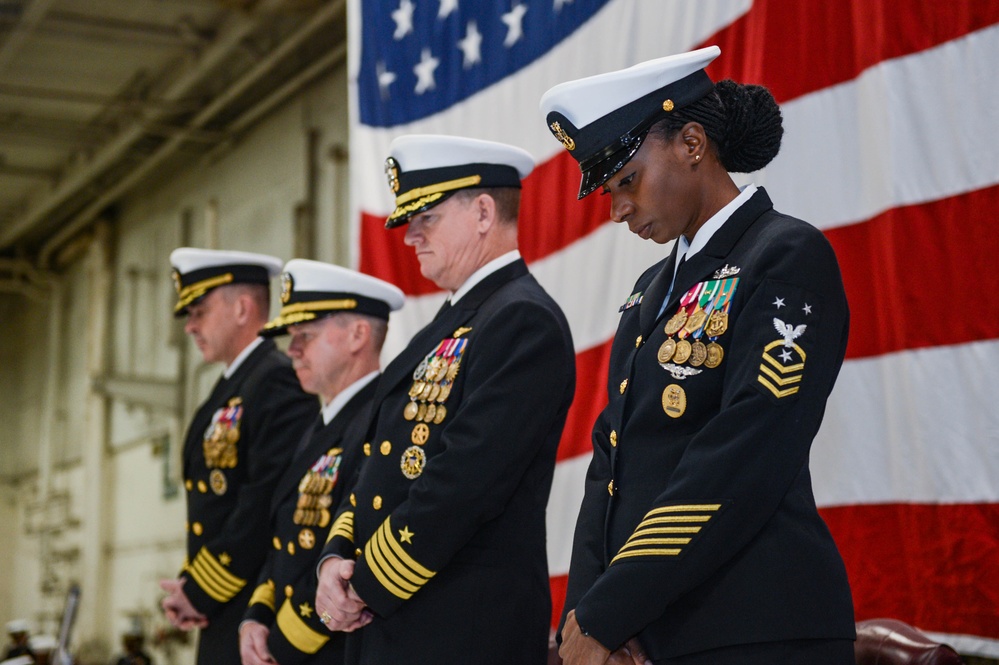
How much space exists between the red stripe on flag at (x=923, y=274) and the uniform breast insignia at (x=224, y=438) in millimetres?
1555

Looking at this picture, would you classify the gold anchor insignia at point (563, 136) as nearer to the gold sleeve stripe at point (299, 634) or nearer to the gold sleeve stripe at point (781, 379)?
the gold sleeve stripe at point (781, 379)

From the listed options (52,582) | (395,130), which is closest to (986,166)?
(395,130)

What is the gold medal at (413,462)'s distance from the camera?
2.13 m

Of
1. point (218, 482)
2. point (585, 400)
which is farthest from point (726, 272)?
point (218, 482)

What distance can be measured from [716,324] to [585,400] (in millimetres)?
1565

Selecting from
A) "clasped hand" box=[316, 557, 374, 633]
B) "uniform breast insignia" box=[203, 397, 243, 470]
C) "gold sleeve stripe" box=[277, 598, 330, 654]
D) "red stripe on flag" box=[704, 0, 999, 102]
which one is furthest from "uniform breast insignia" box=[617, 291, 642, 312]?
"uniform breast insignia" box=[203, 397, 243, 470]

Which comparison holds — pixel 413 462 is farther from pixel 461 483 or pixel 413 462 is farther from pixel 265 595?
pixel 265 595

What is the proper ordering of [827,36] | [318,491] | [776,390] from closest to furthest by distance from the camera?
[776,390] < [827,36] < [318,491]

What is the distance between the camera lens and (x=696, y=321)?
5.18ft

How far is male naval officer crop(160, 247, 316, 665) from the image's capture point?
9.66 ft

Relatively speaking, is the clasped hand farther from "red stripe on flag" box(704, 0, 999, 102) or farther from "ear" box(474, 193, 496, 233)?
"red stripe on flag" box(704, 0, 999, 102)

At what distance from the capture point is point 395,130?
395 centimetres

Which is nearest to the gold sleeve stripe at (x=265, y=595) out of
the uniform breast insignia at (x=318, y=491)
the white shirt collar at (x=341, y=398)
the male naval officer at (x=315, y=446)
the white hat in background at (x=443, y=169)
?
the male naval officer at (x=315, y=446)

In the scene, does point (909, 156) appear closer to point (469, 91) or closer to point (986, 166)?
point (986, 166)
